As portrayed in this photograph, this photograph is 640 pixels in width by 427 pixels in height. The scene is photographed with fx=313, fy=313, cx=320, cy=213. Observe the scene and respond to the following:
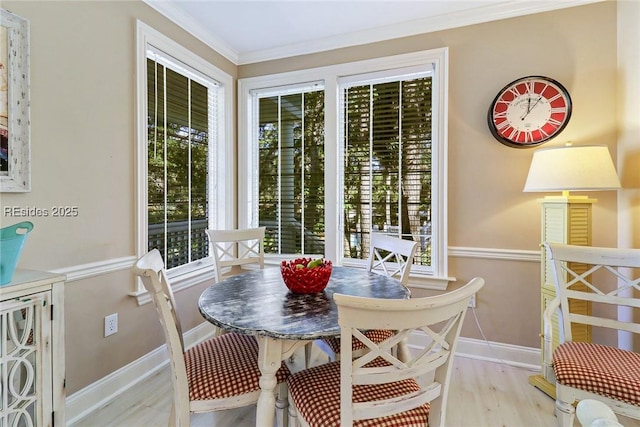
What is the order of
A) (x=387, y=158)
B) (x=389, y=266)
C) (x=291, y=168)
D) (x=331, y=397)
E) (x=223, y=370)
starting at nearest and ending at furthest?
(x=331, y=397) < (x=223, y=370) < (x=389, y=266) < (x=387, y=158) < (x=291, y=168)

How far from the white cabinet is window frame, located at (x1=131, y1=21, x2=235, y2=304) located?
2.43ft

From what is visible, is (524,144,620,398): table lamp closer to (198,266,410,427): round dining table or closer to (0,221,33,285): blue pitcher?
(198,266,410,427): round dining table

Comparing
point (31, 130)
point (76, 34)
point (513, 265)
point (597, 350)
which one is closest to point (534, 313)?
point (513, 265)

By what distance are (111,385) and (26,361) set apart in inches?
32.9

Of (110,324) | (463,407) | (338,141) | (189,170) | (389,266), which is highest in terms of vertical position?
(338,141)

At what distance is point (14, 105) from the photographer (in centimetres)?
143

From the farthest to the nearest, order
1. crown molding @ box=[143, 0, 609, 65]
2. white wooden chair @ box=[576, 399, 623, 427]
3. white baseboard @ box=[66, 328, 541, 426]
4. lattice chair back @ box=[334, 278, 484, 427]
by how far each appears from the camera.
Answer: crown molding @ box=[143, 0, 609, 65]
white baseboard @ box=[66, 328, 541, 426]
lattice chair back @ box=[334, 278, 484, 427]
white wooden chair @ box=[576, 399, 623, 427]

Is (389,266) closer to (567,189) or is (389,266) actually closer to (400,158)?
(400,158)

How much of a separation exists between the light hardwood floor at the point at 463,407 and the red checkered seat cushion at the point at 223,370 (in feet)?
1.70

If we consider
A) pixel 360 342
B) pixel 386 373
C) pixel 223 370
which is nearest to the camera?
pixel 386 373

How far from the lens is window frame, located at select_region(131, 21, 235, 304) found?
2059mm

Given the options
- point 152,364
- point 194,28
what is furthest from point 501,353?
point 194,28

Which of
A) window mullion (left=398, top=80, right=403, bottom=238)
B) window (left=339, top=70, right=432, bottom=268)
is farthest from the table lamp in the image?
window mullion (left=398, top=80, right=403, bottom=238)

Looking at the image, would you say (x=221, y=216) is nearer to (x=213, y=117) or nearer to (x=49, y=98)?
(x=213, y=117)
